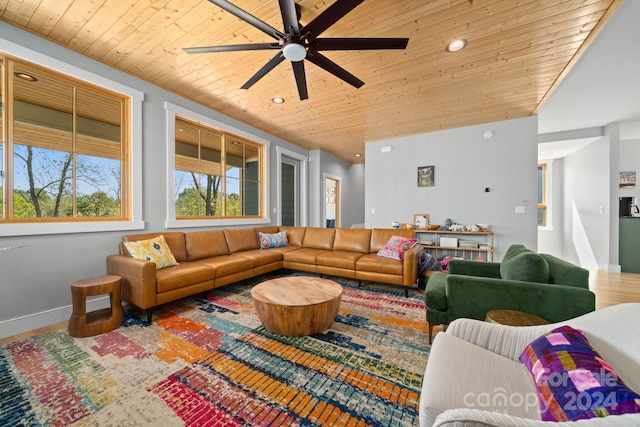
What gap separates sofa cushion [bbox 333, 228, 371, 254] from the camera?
4.04m

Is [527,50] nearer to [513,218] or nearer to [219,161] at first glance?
[513,218]

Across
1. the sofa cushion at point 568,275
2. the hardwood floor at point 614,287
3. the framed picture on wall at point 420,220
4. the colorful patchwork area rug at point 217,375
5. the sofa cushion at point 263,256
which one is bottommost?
the hardwood floor at point 614,287

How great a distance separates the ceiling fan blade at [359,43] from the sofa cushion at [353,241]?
9.32 ft

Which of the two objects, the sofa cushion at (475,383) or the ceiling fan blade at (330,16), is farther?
the ceiling fan blade at (330,16)

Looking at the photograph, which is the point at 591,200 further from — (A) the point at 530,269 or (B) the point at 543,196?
(A) the point at 530,269

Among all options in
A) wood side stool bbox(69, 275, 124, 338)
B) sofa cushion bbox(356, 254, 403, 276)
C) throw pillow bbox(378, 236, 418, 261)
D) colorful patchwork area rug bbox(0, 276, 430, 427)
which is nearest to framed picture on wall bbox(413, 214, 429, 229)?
throw pillow bbox(378, 236, 418, 261)

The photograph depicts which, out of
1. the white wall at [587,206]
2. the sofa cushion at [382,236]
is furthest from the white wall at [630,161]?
the sofa cushion at [382,236]

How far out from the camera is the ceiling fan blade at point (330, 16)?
4.92 ft

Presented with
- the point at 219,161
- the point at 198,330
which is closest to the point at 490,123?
the point at 219,161

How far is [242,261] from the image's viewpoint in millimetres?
3369

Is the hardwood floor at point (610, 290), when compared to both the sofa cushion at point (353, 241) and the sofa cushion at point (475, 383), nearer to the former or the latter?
the sofa cushion at point (353, 241)

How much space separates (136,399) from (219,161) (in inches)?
140

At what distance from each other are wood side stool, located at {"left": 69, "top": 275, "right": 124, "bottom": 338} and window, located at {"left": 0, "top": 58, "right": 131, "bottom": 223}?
923 mm

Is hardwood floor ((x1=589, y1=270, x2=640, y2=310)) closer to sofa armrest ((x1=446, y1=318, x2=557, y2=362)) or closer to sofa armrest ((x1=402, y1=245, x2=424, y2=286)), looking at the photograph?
sofa armrest ((x1=402, y1=245, x2=424, y2=286))
